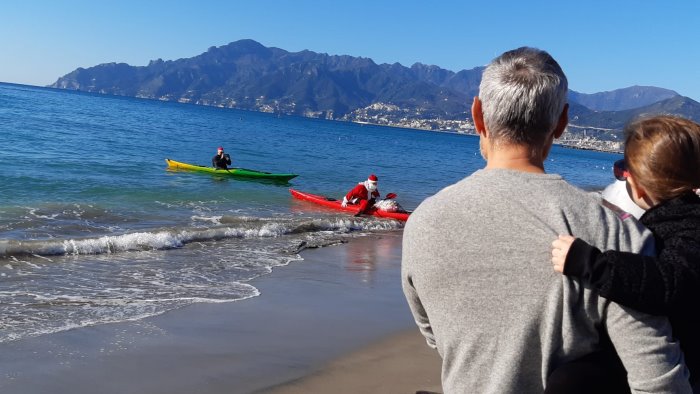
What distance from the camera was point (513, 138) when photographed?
193 cm

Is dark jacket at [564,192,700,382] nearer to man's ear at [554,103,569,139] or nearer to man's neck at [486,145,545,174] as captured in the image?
man's neck at [486,145,545,174]

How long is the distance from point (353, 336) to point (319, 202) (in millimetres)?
13531

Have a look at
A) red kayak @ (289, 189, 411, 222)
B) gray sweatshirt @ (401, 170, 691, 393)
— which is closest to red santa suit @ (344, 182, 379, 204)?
red kayak @ (289, 189, 411, 222)

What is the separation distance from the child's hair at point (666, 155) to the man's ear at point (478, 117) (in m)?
0.58

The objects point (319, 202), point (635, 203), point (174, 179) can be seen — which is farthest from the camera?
point (174, 179)

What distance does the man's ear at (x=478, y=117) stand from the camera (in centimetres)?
200

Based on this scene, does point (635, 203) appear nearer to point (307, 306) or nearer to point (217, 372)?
point (217, 372)

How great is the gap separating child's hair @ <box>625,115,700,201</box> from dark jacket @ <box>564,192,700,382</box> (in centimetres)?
14

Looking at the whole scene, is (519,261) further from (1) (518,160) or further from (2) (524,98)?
(2) (524,98)

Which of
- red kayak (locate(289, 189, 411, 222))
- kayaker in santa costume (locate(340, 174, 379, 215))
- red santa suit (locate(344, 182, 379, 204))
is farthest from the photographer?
red santa suit (locate(344, 182, 379, 204))

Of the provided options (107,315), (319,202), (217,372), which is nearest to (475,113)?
(217,372)

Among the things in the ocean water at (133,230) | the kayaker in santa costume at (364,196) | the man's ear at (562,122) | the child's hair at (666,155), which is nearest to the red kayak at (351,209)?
the kayaker in santa costume at (364,196)

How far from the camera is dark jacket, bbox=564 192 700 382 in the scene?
5.61ft

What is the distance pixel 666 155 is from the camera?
2127mm
